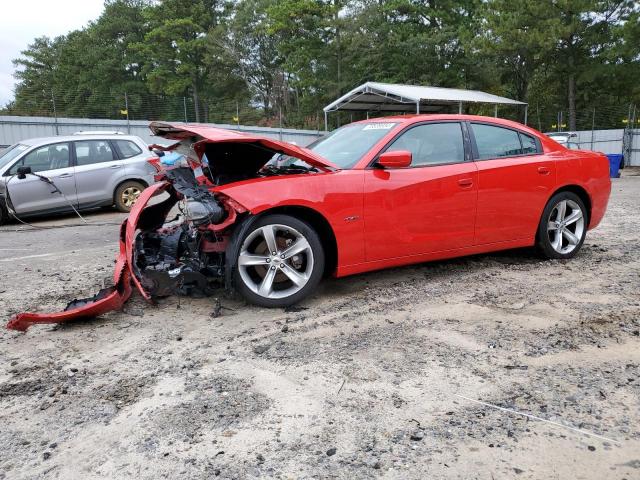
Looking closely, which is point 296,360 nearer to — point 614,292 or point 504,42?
point 614,292

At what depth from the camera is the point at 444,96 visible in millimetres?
18281

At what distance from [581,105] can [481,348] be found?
118 ft

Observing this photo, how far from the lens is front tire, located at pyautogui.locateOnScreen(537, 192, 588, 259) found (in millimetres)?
5145

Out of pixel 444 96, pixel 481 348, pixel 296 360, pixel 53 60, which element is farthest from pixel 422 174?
pixel 53 60

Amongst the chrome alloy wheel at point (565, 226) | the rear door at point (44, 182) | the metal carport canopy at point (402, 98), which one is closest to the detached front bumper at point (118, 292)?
the chrome alloy wheel at point (565, 226)

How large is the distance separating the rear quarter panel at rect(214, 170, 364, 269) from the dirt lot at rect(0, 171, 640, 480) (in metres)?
0.52

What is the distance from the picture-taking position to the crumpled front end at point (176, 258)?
3.69 metres

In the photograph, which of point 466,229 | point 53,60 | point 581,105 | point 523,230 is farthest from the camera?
point 53,60

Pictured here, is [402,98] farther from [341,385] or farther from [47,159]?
[341,385]

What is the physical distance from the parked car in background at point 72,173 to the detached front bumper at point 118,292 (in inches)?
213

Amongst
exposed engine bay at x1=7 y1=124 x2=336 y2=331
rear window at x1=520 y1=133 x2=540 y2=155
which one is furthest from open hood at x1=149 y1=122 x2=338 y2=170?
rear window at x1=520 y1=133 x2=540 y2=155

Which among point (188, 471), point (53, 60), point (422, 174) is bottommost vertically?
point (188, 471)

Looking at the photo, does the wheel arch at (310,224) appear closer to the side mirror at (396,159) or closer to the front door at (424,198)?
the front door at (424,198)

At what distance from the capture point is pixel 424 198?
429 cm
